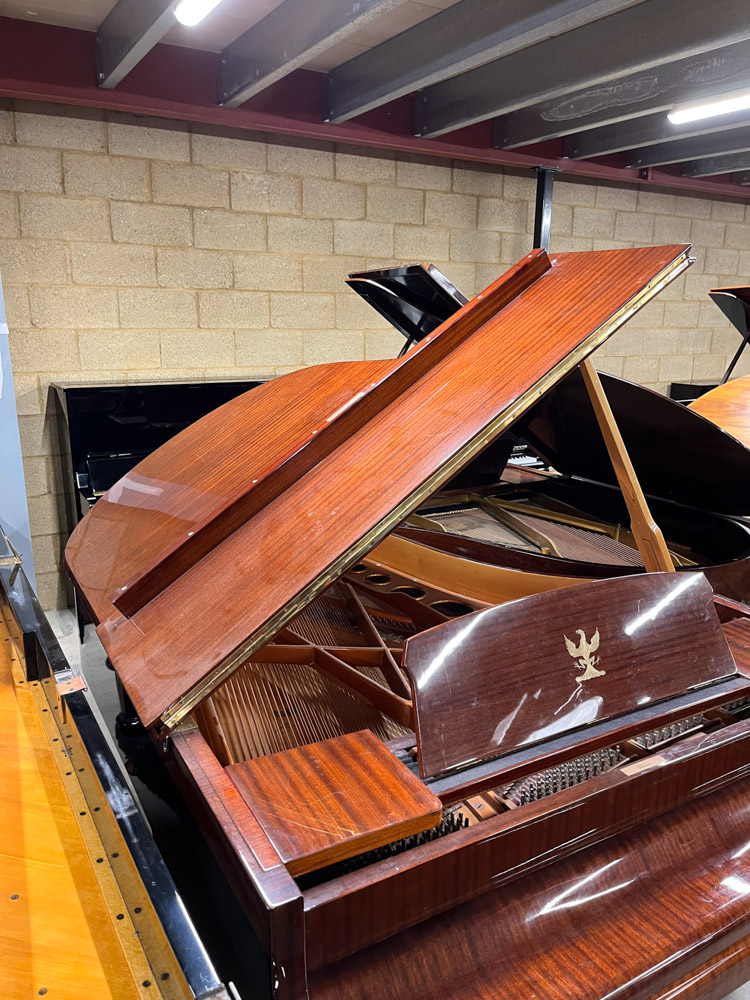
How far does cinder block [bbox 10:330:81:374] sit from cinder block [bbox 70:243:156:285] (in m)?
0.32

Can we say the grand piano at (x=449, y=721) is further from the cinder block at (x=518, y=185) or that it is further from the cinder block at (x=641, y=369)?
the cinder block at (x=641, y=369)

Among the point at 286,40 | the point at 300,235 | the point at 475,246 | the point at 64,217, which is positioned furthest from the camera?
the point at 475,246

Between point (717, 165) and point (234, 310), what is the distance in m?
4.02

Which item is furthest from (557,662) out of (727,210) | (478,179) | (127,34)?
(727,210)

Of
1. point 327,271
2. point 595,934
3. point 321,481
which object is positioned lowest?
point 595,934

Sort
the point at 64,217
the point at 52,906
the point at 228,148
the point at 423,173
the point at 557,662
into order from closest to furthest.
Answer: the point at 557,662
the point at 52,906
the point at 64,217
the point at 228,148
the point at 423,173

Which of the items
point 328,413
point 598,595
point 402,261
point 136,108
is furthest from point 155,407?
point 598,595

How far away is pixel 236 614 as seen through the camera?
40.9 inches

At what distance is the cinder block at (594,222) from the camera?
5402 mm

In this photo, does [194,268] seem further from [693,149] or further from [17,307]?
[693,149]

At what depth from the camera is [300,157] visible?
13.9ft

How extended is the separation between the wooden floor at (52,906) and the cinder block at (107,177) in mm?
3014

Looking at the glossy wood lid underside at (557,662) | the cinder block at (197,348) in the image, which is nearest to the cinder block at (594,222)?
the cinder block at (197,348)

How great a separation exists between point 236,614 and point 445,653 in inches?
12.6
